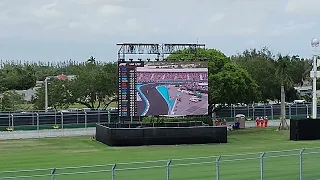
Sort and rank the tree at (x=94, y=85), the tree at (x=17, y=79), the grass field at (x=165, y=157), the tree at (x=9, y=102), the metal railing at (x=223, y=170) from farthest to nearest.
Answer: the tree at (x=17, y=79) < the tree at (x=94, y=85) < the tree at (x=9, y=102) < the grass field at (x=165, y=157) < the metal railing at (x=223, y=170)

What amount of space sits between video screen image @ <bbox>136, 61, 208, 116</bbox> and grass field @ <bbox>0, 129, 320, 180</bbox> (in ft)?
13.4

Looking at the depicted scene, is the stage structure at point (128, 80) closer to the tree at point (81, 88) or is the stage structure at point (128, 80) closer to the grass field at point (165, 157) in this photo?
the grass field at point (165, 157)

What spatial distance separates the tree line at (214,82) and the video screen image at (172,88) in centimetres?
405

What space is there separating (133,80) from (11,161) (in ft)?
45.8

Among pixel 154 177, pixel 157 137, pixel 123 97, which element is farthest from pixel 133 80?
pixel 154 177

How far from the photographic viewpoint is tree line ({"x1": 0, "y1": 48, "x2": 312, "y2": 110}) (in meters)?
54.5

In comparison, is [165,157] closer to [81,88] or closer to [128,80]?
[128,80]

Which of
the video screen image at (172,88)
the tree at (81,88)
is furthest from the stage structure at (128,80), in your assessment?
the tree at (81,88)

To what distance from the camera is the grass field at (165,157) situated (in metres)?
22.5

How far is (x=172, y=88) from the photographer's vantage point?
46344 mm

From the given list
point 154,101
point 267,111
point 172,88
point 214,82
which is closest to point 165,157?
point 154,101

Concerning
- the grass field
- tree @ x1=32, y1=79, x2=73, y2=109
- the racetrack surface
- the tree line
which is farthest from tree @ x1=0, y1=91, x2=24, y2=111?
the racetrack surface

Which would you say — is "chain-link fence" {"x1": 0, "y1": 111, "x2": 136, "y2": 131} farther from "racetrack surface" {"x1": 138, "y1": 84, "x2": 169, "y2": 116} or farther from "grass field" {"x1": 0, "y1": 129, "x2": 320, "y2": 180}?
"racetrack surface" {"x1": 138, "y1": 84, "x2": 169, "y2": 116}

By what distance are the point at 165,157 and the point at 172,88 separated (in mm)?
11938
